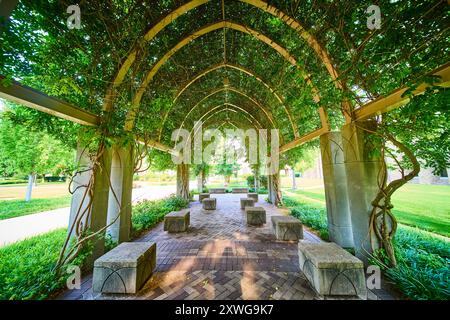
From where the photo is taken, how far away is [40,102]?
254 cm

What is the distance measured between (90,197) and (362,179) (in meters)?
5.89

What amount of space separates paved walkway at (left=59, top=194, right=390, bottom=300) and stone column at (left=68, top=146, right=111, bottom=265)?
0.94 meters

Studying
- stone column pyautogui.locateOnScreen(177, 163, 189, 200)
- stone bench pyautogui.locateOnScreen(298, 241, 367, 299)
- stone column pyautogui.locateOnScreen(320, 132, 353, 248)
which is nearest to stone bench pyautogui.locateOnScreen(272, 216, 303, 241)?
stone column pyautogui.locateOnScreen(320, 132, 353, 248)

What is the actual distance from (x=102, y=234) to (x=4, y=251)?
275cm

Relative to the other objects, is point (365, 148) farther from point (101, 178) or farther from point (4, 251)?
point (4, 251)

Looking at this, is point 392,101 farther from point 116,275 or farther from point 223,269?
point 116,275

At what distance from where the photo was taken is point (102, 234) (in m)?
3.74

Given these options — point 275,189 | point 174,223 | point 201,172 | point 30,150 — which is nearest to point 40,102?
point 174,223

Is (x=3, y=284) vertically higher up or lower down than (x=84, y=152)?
lower down

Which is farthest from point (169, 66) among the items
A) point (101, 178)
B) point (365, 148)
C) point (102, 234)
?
point (365, 148)

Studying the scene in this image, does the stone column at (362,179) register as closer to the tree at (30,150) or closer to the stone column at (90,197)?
the stone column at (90,197)

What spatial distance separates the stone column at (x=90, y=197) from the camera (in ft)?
11.5

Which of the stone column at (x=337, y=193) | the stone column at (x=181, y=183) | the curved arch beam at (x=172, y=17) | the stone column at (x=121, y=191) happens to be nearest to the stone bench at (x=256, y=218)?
the stone column at (x=337, y=193)
